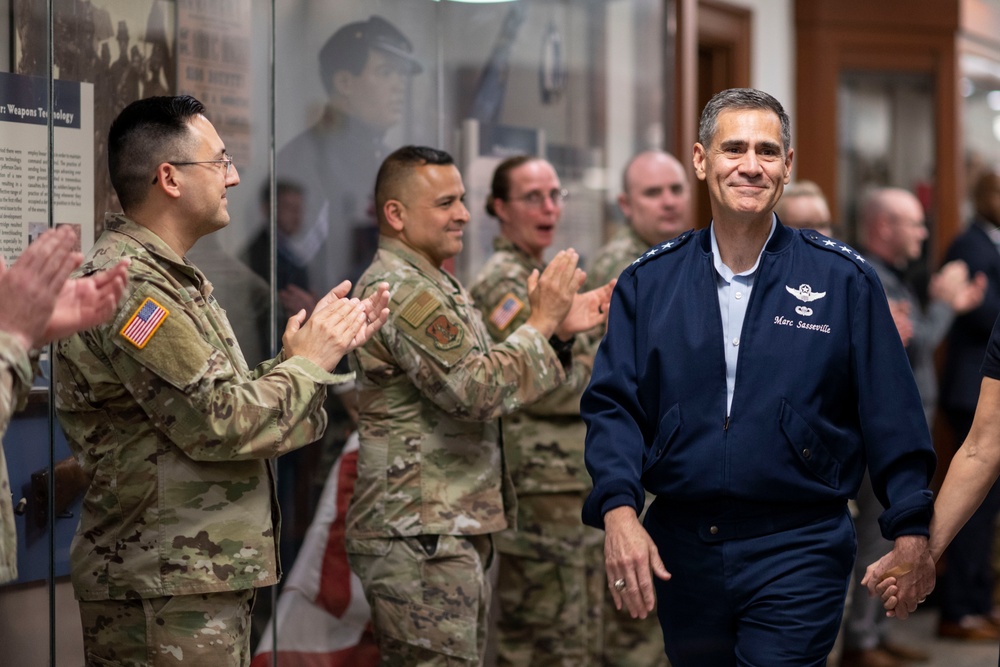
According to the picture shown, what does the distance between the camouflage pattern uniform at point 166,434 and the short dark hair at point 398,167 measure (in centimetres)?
85

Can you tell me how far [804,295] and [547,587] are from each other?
163 centimetres

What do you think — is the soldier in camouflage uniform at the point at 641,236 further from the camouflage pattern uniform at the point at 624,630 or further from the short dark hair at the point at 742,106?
the short dark hair at the point at 742,106

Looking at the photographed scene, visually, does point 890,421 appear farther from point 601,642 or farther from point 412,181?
point 601,642

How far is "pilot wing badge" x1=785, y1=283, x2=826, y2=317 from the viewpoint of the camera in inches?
93.1

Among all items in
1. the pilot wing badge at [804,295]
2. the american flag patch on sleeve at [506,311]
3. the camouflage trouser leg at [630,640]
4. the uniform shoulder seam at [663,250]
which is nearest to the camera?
the pilot wing badge at [804,295]

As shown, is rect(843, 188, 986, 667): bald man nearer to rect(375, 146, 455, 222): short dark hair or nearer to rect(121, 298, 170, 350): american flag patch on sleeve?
rect(375, 146, 455, 222): short dark hair

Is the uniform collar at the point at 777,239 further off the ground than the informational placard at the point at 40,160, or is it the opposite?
the informational placard at the point at 40,160

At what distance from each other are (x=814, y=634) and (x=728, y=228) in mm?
796

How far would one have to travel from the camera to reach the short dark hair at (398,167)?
3.17 metres

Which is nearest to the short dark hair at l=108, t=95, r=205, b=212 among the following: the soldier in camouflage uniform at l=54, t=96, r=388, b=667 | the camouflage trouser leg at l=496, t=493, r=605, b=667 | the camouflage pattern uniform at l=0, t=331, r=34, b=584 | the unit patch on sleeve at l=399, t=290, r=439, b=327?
the soldier in camouflage uniform at l=54, t=96, r=388, b=667

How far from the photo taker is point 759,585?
2314 millimetres

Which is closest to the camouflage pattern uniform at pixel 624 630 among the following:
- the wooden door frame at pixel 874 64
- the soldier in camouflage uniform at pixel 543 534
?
the soldier in camouflage uniform at pixel 543 534

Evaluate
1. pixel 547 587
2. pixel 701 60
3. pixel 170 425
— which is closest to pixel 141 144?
pixel 170 425

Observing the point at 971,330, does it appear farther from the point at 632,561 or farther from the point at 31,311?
the point at 31,311
